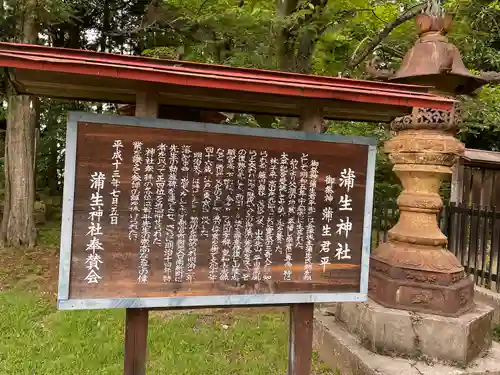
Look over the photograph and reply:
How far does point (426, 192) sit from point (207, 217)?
2.79 metres

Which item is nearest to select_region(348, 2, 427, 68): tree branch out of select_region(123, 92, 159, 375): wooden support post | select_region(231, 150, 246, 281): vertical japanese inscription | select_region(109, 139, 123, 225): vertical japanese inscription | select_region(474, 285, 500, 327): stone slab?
select_region(474, 285, 500, 327): stone slab

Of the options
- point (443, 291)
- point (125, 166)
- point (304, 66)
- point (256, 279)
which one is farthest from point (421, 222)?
point (304, 66)

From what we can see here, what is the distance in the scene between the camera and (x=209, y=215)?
3008 mm

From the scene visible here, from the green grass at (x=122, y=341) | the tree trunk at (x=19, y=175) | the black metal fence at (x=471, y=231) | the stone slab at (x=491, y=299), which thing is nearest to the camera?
the green grass at (x=122, y=341)

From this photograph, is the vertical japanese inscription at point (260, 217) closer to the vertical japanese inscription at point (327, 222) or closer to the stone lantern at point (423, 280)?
the vertical japanese inscription at point (327, 222)

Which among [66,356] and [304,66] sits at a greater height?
[304,66]

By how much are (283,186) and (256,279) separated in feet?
2.33

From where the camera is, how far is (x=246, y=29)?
316 inches

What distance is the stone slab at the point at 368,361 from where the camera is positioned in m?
4.09

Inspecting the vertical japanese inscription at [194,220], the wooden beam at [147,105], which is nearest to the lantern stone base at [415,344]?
the vertical japanese inscription at [194,220]

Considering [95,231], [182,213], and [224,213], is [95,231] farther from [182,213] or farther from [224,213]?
[224,213]

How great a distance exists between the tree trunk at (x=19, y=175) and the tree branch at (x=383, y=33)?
6.50 m

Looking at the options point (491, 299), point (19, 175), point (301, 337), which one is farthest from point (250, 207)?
point (19, 175)

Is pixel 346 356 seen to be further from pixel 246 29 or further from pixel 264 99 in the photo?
pixel 246 29
